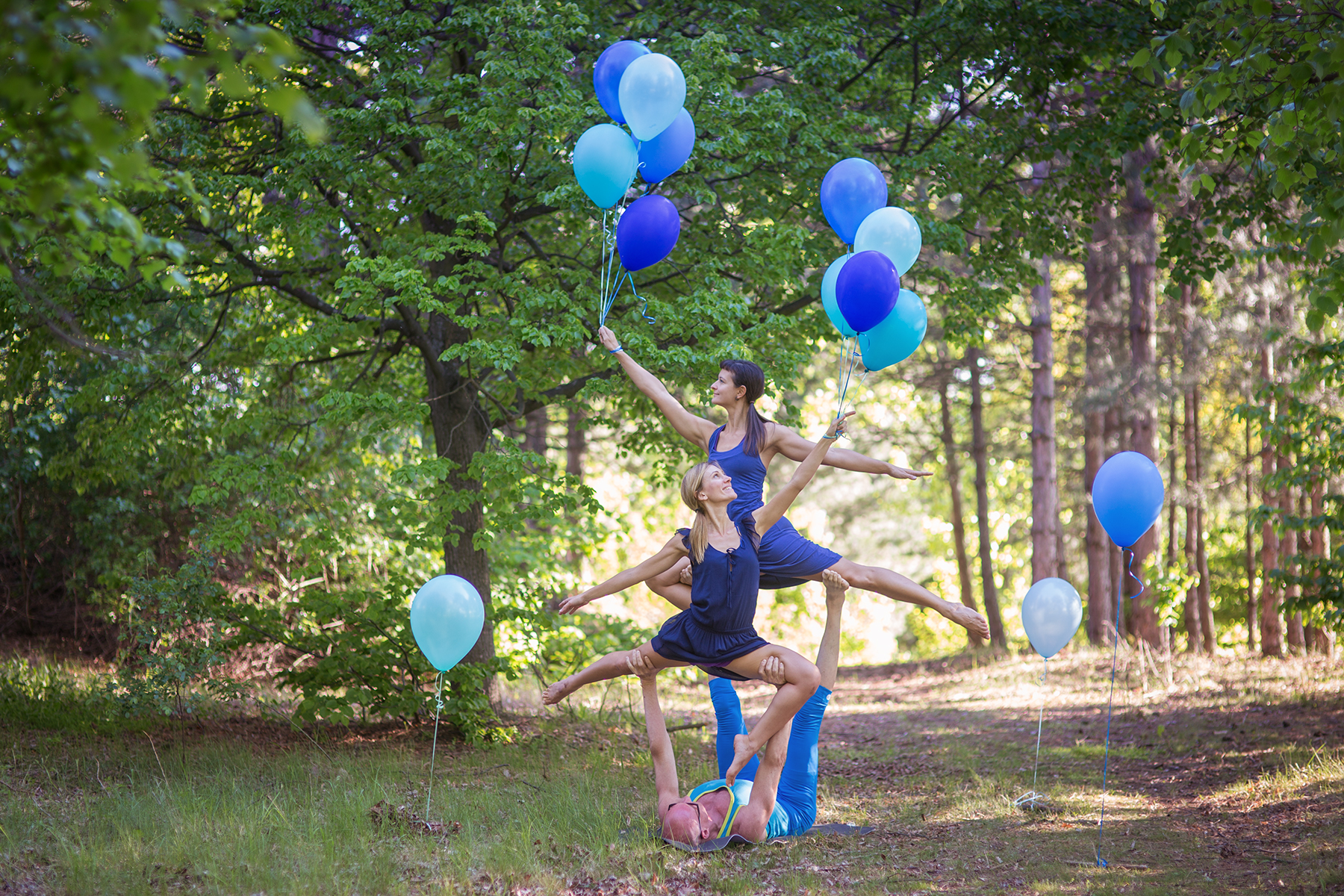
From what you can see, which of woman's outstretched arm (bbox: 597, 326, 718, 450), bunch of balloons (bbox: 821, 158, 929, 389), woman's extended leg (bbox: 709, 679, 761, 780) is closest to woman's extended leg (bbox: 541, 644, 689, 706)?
woman's extended leg (bbox: 709, 679, 761, 780)

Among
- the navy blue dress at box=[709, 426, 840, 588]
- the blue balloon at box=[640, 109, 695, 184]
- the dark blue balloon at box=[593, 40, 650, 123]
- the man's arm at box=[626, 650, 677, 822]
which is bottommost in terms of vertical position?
the man's arm at box=[626, 650, 677, 822]

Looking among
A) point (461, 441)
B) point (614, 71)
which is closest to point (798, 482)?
point (614, 71)

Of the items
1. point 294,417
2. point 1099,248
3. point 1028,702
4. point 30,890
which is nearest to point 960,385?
point 1099,248

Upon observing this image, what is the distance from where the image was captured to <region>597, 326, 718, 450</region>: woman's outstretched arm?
19.0 ft

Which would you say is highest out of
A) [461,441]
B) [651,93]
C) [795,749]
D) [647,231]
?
[651,93]

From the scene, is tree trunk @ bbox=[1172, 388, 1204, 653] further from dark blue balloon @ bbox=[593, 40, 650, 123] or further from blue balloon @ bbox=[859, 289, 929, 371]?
dark blue balloon @ bbox=[593, 40, 650, 123]

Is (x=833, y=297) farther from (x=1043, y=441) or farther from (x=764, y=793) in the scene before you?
(x=1043, y=441)

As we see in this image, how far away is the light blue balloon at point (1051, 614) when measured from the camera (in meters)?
6.26

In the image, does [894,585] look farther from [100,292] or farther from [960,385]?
[960,385]

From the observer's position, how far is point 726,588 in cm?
508

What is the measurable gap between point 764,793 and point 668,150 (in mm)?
3939

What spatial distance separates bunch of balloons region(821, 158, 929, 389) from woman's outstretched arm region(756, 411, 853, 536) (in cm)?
40

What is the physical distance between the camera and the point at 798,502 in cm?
2577

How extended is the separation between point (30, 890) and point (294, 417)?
5648 mm
